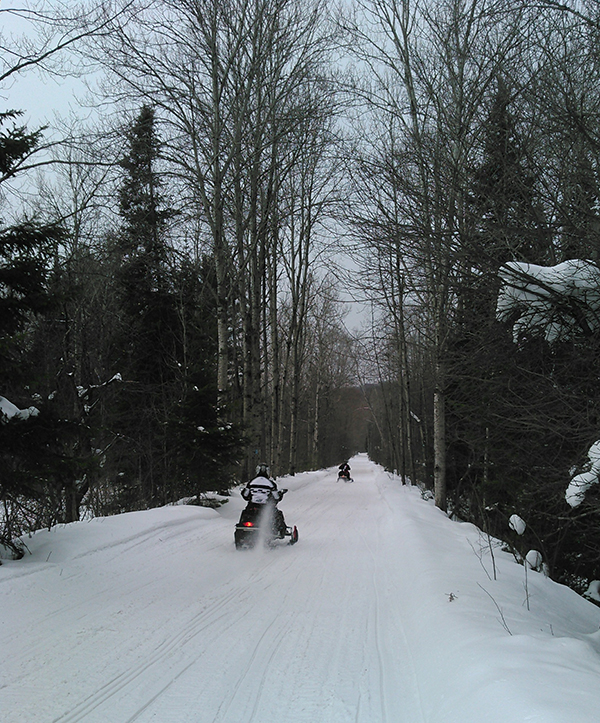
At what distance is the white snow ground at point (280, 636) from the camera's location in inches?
139

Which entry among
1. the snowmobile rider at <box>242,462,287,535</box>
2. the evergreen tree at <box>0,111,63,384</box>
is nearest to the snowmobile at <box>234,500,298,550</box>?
the snowmobile rider at <box>242,462,287,535</box>

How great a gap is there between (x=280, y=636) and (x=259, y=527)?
429cm

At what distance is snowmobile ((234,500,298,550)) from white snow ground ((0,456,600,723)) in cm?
29

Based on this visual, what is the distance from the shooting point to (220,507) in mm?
14406

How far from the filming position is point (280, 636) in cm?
508

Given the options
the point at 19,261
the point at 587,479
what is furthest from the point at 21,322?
the point at 587,479

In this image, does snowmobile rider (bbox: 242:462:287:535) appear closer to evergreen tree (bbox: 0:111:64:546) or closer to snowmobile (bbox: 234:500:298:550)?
snowmobile (bbox: 234:500:298:550)

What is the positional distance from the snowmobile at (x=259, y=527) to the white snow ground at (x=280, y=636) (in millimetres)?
292

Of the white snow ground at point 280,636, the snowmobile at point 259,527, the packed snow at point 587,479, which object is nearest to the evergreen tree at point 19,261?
the white snow ground at point 280,636

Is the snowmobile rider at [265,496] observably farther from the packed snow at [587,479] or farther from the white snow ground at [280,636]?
the packed snow at [587,479]

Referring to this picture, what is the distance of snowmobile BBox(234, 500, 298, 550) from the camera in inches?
363

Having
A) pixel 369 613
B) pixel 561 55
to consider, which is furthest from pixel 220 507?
pixel 561 55

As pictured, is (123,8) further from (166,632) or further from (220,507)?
(220,507)

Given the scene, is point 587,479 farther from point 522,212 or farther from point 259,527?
point 259,527
